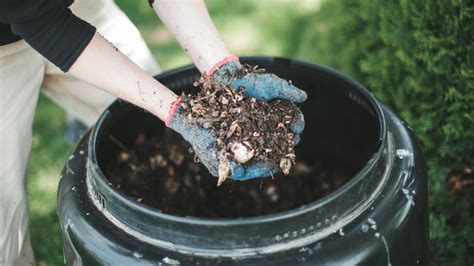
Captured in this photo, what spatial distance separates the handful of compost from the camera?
5.24ft

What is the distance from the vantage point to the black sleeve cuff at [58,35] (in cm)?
160

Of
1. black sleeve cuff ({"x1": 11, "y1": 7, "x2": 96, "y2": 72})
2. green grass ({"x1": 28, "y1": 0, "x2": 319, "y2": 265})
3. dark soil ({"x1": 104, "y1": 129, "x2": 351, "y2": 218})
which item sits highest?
black sleeve cuff ({"x1": 11, "y1": 7, "x2": 96, "y2": 72})

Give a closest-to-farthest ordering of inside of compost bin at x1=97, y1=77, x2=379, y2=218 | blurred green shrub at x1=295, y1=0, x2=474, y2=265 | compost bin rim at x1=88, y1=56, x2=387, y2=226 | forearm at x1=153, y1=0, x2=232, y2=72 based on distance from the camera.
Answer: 1. compost bin rim at x1=88, y1=56, x2=387, y2=226
2. forearm at x1=153, y1=0, x2=232, y2=72
3. inside of compost bin at x1=97, y1=77, x2=379, y2=218
4. blurred green shrub at x1=295, y1=0, x2=474, y2=265

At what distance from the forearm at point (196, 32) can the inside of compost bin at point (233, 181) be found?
31cm

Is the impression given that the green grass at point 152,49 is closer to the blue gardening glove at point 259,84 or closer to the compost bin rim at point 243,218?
the compost bin rim at point 243,218

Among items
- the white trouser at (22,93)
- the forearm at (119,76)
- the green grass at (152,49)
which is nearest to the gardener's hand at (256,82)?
the forearm at (119,76)

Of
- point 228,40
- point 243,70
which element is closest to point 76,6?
point 243,70

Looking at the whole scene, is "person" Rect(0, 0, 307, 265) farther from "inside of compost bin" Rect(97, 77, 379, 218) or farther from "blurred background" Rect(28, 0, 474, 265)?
"blurred background" Rect(28, 0, 474, 265)

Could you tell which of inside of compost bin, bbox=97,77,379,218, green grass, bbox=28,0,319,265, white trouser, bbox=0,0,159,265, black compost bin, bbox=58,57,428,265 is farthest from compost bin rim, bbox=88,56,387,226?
green grass, bbox=28,0,319,265

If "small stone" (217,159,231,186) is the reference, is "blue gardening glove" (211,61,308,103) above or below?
above

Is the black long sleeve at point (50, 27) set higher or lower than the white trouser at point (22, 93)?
higher

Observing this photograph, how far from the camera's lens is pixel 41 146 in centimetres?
357

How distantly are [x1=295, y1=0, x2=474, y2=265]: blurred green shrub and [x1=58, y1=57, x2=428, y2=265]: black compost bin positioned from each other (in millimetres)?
435

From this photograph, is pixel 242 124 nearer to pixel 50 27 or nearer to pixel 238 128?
pixel 238 128
